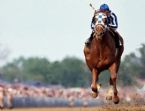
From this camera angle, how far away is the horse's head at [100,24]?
20188mm

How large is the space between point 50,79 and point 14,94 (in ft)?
203

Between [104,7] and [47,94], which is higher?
[47,94]

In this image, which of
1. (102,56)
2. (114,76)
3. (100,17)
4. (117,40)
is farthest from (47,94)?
(100,17)

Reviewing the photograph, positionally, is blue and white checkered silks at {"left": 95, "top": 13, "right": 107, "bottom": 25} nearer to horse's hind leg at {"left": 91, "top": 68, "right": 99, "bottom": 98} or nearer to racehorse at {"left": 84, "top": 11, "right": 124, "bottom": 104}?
racehorse at {"left": 84, "top": 11, "right": 124, "bottom": 104}

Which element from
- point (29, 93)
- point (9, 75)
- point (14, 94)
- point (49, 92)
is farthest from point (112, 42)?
point (9, 75)

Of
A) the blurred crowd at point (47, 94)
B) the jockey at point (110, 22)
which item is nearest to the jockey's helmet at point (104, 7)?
the jockey at point (110, 22)

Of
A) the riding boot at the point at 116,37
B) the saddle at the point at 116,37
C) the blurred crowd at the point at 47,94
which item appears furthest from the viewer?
the blurred crowd at the point at 47,94

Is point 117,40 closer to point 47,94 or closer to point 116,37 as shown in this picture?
point 116,37

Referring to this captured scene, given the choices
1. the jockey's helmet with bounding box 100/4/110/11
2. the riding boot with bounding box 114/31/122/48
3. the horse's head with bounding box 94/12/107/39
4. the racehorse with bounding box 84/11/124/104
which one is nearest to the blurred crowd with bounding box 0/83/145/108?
the riding boot with bounding box 114/31/122/48

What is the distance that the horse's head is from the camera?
20.2m

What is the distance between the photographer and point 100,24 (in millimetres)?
20188

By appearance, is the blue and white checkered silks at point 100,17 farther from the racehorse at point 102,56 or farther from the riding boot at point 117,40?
the riding boot at point 117,40

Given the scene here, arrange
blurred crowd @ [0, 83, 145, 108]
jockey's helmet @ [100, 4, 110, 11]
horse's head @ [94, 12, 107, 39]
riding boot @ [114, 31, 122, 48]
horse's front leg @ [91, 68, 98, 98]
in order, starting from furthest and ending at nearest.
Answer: blurred crowd @ [0, 83, 145, 108], riding boot @ [114, 31, 122, 48], horse's front leg @ [91, 68, 98, 98], jockey's helmet @ [100, 4, 110, 11], horse's head @ [94, 12, 107, 39]

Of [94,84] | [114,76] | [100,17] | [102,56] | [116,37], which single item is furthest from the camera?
[116,37]
